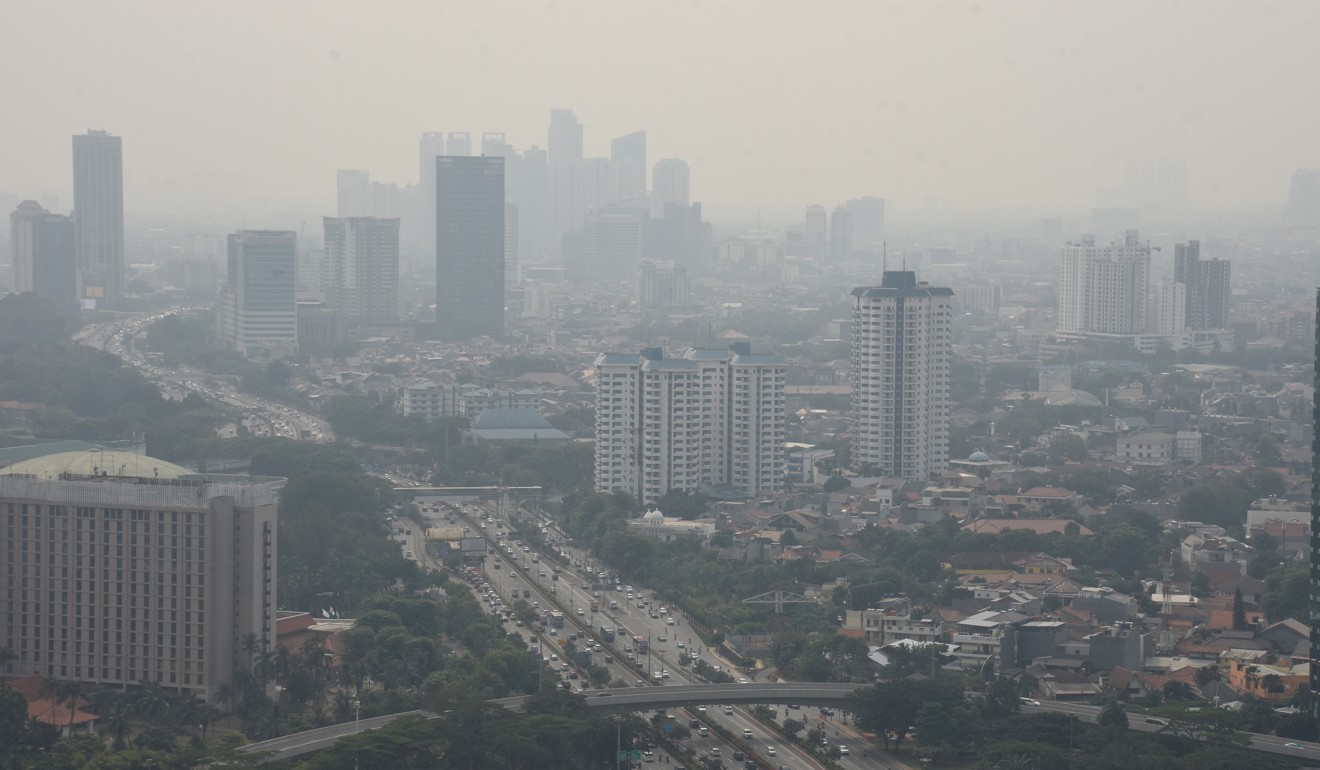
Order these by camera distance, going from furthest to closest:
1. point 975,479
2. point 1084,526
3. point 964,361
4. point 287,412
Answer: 1. point 964,361
2. point 287,412
3. point 975,479
4. point 1084,526

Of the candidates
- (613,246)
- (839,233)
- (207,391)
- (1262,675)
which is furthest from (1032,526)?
(839,233)

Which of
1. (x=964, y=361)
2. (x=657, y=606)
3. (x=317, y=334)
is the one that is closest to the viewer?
(x=657, y=606)

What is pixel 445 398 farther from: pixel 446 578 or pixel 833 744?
pixel 833 744

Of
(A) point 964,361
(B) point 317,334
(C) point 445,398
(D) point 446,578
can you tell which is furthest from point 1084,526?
(B) point 317,334

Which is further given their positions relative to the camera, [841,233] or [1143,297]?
[841,233]

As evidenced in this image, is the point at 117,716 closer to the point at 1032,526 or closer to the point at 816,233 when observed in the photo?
the point at 1032,526

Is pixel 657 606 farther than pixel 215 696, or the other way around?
pixel 657 606
